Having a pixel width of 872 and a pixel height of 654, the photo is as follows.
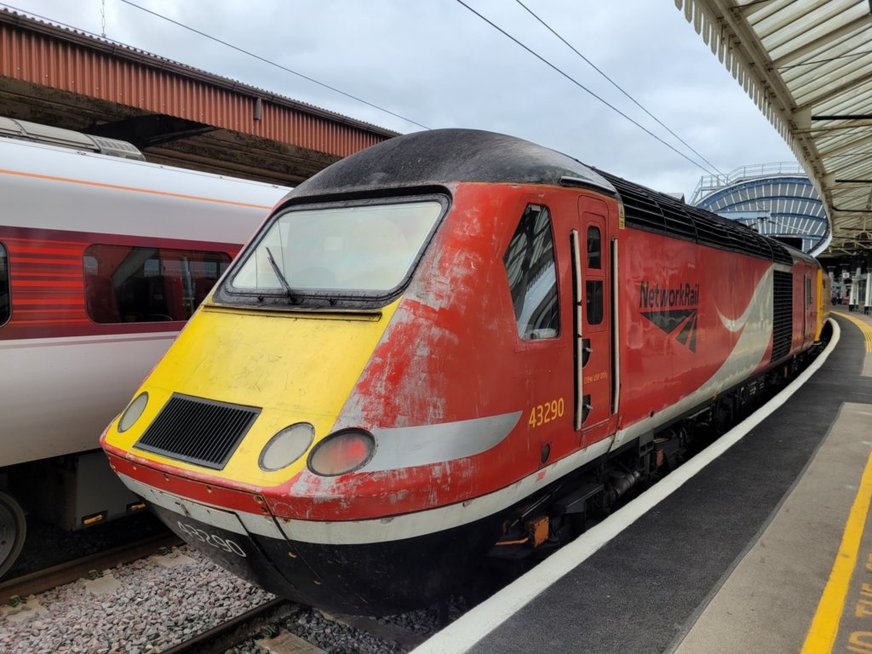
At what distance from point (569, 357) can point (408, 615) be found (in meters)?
2.09

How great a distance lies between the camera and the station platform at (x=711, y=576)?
10.3ft

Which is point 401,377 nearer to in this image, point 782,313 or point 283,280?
point 283,280

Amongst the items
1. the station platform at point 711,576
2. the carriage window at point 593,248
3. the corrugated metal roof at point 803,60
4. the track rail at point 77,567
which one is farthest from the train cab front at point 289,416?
the corrugated metal roof at point 803,60

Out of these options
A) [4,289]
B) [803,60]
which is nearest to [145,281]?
[4,289]

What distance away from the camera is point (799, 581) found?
3725 millimetres

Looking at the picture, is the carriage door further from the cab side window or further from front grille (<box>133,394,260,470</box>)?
front grille (<box>133,394,260,470</box>)

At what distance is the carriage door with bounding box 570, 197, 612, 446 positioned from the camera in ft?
13.4

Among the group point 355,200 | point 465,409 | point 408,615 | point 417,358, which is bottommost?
point 408,615

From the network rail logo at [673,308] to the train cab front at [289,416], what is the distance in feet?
7.75

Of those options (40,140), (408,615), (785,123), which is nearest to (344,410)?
(408,615)

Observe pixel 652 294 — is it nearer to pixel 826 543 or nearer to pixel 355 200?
pixel 826 543

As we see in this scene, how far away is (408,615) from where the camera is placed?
4.30m

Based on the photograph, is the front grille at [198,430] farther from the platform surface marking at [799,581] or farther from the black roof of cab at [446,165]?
the platform surface marking at [799,581]

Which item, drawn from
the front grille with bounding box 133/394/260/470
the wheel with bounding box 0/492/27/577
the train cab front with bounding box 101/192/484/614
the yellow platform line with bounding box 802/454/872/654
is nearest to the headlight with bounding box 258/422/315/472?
the train cab front with bounding box 101/192/484/614
